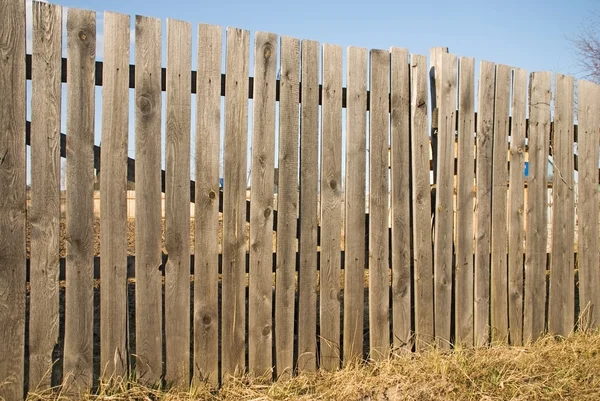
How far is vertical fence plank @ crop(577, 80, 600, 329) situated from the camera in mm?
4156

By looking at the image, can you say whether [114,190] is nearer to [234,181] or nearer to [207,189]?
[207,189]

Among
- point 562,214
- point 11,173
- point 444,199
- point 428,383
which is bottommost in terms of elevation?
point 428,383

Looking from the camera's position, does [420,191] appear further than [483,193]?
No

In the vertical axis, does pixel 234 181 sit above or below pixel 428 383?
above

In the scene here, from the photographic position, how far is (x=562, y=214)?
4070 mm

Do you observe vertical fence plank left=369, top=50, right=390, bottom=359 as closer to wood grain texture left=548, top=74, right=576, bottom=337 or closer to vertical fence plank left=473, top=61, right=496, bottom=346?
vertical fence plank left=473, top=61, right=496, bottom=346

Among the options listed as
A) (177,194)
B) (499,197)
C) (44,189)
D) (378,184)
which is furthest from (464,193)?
(44,189)

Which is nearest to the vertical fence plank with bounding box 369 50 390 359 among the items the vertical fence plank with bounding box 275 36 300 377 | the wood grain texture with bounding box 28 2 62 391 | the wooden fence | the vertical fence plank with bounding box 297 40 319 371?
the wooden fence

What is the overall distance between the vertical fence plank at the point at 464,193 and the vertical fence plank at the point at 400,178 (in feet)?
1.35

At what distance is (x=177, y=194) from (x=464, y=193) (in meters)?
1.86

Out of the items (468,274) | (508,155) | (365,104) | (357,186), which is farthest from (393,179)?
(508,155)

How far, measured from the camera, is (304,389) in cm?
300

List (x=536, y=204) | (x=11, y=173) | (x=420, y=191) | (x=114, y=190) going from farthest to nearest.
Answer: (x=536, y=204) → (x=420, y=191) → (x=114, y=190) → (x=11, y=173)

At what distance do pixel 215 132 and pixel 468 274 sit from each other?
1911 mm
